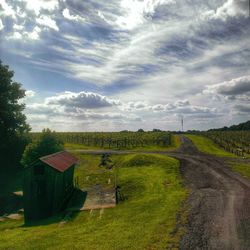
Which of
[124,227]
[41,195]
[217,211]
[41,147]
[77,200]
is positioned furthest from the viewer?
[41,147]

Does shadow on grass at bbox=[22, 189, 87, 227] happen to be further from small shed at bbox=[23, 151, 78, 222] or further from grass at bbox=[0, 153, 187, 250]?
small shed at bbox=[23, 151, 78, 222]

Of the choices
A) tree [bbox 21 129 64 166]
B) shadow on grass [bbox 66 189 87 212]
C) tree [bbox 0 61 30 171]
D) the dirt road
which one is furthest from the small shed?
tree [bbox 0 61 30 171]

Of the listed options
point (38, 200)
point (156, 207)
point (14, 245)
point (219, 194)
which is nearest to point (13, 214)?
point (38, 200)

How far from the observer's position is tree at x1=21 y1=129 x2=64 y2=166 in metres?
46.9

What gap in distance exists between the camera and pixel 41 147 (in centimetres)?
4772

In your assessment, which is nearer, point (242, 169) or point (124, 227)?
point (124, 227)

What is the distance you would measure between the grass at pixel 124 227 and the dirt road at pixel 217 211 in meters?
1.24

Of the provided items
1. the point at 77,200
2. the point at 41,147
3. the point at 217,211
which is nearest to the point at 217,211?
the point at 217,211

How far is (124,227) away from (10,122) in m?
37.8

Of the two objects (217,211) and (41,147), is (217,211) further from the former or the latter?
(41,147)

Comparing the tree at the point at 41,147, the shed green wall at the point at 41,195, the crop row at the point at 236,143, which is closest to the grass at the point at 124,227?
the shed green wall at the point at 41,195

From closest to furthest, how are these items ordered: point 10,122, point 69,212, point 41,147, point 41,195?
point 69,212 < point 41,195 < point 41,147 < point 10,122

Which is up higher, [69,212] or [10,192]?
[69,212]

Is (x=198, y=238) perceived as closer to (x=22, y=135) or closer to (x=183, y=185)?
(x=183, y=185)
